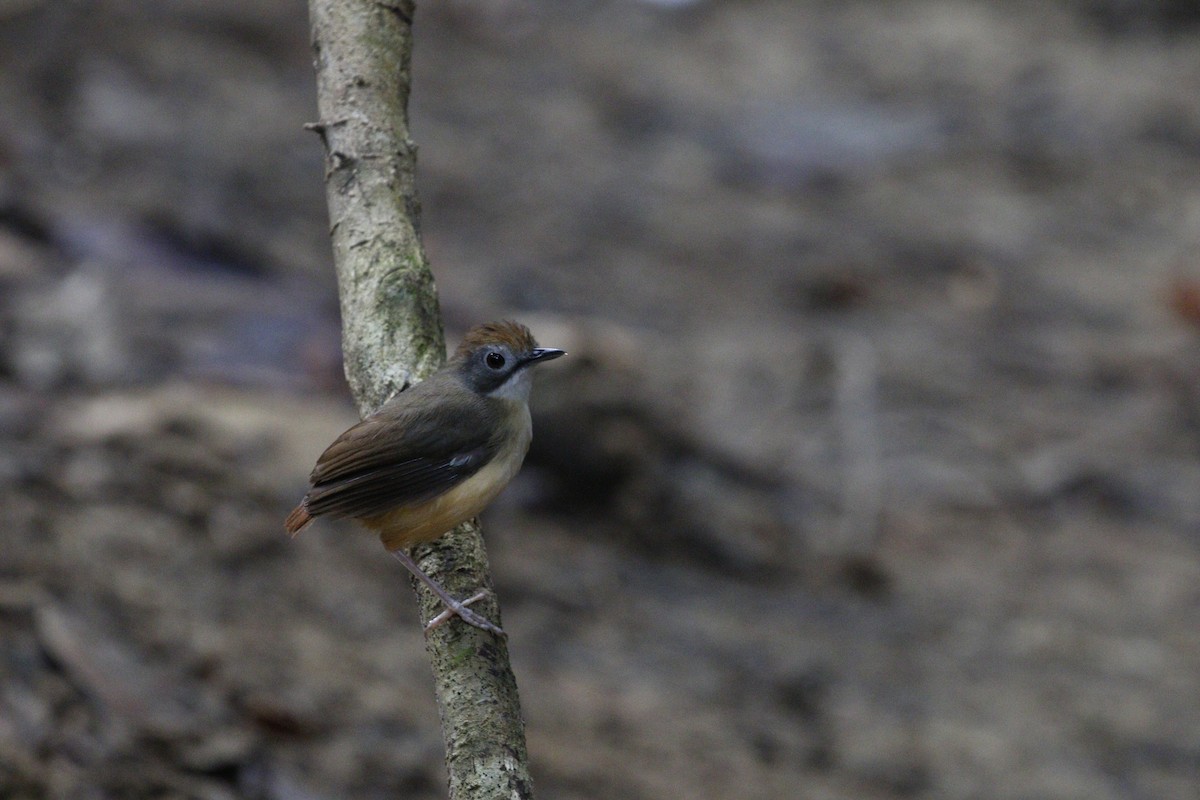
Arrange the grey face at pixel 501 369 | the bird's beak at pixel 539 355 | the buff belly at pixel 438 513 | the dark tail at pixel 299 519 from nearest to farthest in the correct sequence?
the buff belly at pixel 438 513, the dark tail at pixel 299 519, the grey face at pixel 501 369, the bird's beak at pixel 539 355

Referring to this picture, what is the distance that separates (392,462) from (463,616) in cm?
70

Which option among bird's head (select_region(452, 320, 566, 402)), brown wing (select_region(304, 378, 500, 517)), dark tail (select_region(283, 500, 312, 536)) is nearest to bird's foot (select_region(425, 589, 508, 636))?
brown wing (select_region(304, 378, 500, 517))

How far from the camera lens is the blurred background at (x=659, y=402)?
6.10 metres

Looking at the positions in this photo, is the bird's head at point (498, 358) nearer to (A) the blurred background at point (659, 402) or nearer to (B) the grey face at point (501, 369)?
(B) the grey face at point (501, 369)

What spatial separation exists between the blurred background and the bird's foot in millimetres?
2212

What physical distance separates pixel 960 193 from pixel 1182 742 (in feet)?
23.8

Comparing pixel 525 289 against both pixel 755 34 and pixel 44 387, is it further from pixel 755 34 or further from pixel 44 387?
pixel 755 34

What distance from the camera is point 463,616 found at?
3.24 meters

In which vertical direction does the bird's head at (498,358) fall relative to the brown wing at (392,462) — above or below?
above

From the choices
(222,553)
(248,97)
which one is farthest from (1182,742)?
(248,97)

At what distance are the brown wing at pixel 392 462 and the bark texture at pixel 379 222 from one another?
89 millimetres

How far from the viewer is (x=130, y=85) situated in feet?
36.8

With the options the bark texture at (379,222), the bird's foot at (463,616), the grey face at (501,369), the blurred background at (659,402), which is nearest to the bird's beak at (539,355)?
the grey face at (501,369)

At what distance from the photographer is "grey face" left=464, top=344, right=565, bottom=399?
4.07 m
